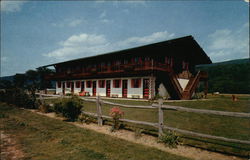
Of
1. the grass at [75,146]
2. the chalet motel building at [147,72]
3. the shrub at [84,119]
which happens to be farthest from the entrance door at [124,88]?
the grass at [75,146]

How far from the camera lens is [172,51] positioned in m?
24.2

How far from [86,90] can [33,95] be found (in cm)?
1548

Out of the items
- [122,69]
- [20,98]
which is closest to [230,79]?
[122,69]

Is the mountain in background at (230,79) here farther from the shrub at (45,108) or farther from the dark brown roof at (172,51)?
the shrub at (45,108)

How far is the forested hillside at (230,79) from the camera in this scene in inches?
2051

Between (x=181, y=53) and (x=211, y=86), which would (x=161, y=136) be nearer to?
(x=181, y=53)

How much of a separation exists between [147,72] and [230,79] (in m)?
53.0

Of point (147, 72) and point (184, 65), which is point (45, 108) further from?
point (184, 65)

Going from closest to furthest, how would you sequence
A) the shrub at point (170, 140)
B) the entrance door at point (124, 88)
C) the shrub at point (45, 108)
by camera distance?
the shrub at point (170, 140)
the shrub at point (45, 108)
the entrance door at point (124, 88)

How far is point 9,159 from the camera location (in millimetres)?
4262

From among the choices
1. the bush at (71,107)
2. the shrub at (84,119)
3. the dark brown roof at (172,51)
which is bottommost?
the shrub at (84,119)

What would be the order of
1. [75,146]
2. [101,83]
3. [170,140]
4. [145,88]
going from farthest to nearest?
1. [101,83]
2. [145,88]
3. [170,140]
4. [75,146]

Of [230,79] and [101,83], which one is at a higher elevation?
[230,79]

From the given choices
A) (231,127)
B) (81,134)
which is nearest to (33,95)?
(81,134)
